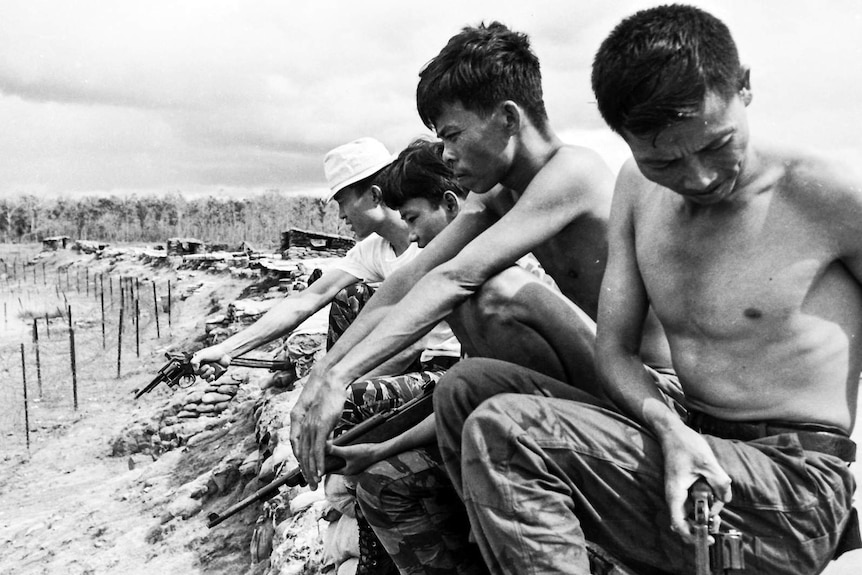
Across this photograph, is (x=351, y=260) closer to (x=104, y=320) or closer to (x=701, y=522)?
(x=701, y=522)

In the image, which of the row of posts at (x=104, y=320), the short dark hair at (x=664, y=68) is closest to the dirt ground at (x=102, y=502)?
the row of posts at (x=104, y=320)

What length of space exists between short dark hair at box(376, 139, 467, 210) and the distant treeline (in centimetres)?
3984

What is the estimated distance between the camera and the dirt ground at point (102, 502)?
20.7ft

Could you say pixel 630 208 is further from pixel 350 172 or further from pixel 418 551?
pixel 350 172

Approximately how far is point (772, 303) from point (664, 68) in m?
0.57

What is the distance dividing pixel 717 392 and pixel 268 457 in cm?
473

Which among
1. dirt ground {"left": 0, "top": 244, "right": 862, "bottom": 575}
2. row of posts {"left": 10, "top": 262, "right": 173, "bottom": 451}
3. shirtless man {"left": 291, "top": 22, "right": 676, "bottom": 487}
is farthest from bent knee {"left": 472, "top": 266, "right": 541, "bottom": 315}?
row of posts {"left": 10, "top": 262, "right": 173, "bottom": 451}

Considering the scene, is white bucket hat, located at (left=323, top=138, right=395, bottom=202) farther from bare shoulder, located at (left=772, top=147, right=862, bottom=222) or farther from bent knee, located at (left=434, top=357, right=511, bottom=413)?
bare shoulder, located at (left=772, top=147, right=862, bottom=222)

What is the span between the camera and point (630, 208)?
2.07 metres

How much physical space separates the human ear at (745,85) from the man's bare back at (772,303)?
0.45 ft

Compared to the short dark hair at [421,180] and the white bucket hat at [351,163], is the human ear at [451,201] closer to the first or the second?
the short dark hair at [421,180]

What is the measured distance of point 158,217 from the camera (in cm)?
5259

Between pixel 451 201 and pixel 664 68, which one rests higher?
pixel 664 68

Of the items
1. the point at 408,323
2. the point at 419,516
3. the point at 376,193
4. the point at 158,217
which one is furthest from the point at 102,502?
the point at 158,217
